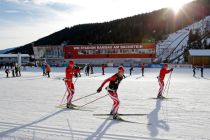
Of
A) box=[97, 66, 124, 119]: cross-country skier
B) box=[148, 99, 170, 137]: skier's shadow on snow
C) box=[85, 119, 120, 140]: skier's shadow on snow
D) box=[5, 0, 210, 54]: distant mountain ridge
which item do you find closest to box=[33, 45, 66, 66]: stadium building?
box=[5, 0, 210, 54]: distant mountain ridge

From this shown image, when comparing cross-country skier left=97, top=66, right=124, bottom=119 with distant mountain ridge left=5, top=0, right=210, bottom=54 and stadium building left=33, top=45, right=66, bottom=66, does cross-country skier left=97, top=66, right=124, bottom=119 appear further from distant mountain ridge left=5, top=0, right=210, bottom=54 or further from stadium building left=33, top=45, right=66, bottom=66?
distant mountain ridge left=5, top=0, right=210, bottom=54

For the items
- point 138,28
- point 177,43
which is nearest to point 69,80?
point 177,43

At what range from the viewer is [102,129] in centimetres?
666

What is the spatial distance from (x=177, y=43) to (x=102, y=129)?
8505 cm

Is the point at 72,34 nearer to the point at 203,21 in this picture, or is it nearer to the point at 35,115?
the point at 203,21

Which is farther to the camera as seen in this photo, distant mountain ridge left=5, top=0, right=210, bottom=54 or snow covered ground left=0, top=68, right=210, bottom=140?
distant mountain ridge left=5, top=0, right=210, bottom=54

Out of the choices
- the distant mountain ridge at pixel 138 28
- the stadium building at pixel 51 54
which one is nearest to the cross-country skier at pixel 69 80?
the stadium building at pixel 51 54

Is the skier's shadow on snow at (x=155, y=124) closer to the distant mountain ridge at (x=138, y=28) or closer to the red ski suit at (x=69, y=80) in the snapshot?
the red ski suit at (x=69, y=80)

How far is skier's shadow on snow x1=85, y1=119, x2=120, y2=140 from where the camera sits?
5992 millimetres

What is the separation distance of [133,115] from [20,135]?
3.41 m

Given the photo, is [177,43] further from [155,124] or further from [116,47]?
[155,124]

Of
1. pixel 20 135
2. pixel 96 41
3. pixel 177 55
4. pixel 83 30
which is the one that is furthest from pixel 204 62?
pixel 83 30

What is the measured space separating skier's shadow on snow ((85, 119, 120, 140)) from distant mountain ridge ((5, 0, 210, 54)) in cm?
9153

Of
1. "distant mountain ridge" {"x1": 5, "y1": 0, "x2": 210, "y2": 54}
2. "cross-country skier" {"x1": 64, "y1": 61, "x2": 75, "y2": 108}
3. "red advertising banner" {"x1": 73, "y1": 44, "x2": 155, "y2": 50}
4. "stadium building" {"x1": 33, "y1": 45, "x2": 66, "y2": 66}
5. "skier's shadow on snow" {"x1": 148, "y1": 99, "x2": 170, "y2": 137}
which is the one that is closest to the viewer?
"skier's shadow on snow" {"x1": 148, "y1": 99, "x2": 170, "y2": 137}
